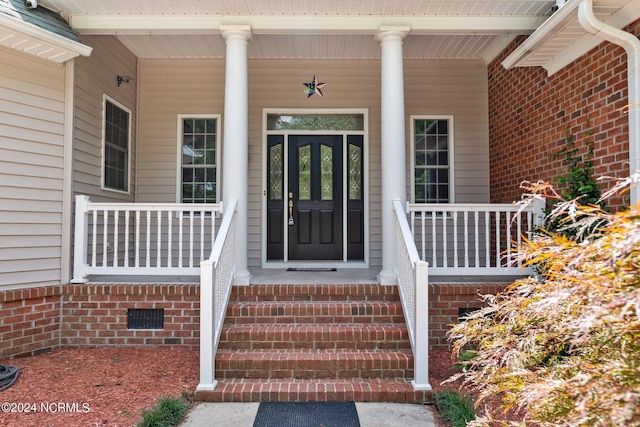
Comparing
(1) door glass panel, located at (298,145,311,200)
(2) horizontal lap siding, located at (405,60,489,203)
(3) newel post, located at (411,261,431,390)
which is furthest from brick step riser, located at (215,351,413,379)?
(2) horizontal lap siding, located at (405,60,489,203)

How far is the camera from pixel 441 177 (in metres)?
5.75

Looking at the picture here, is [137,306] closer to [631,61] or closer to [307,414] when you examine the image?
[307,414]

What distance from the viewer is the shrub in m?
1.16

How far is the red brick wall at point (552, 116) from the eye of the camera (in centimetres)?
333

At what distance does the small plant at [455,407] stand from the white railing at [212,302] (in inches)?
66.8

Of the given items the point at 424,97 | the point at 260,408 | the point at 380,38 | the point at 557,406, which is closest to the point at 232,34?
the point at 380,38

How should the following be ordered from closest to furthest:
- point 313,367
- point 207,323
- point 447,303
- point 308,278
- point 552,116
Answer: point 207,323 → point 313,367 → point 447,303 → point 552,116 → point 308,278

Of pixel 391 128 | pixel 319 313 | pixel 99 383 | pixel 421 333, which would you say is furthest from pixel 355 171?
pixel 99 383

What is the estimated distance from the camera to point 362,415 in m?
2.72

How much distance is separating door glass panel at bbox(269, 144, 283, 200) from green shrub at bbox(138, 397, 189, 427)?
11.1ft

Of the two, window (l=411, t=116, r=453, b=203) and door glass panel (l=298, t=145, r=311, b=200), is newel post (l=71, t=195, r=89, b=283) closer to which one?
door glass panel (l=298, t=145, r=311, b=200)

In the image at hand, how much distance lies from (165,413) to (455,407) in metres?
1.96

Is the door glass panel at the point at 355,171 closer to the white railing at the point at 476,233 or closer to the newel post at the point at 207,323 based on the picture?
the white railing at the point at 476,233

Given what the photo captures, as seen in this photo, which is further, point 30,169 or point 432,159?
point 432,159
